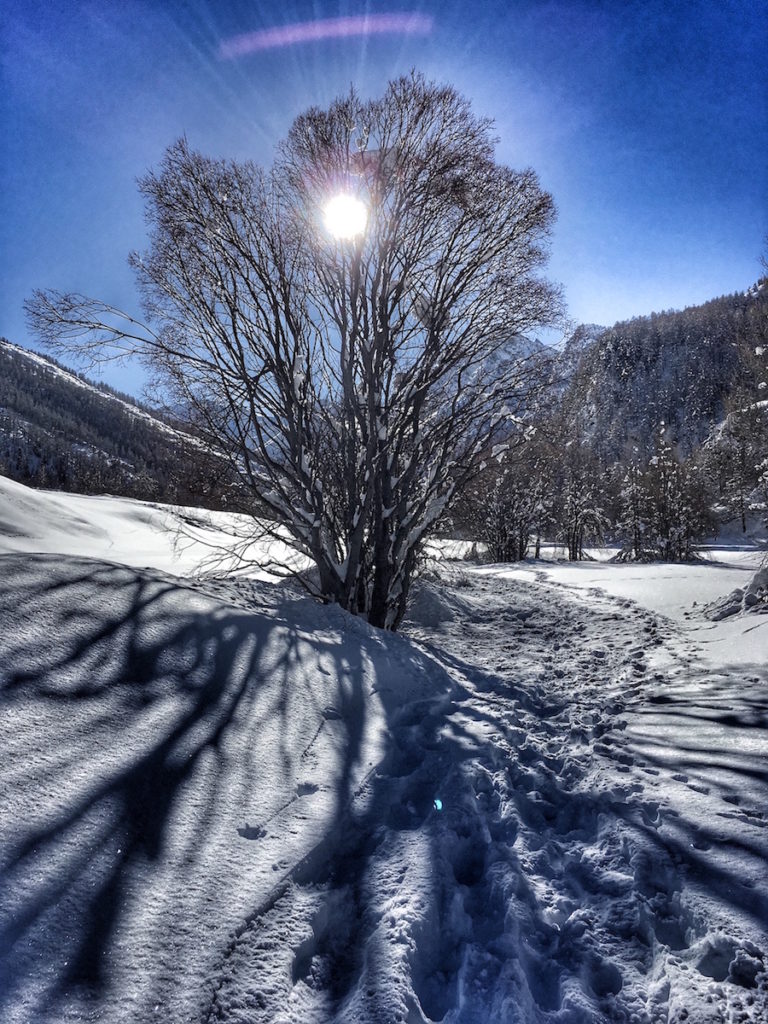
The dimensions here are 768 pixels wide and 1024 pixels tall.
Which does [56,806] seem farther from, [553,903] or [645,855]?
[645,855]

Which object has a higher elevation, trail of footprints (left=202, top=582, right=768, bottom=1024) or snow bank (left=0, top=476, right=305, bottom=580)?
snow bank (left=0, top=476, right=305, bottom=580)

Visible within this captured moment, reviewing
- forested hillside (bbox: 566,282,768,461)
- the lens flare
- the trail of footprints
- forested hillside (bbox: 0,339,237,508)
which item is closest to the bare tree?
the lens flare

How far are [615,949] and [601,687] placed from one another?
301 cm

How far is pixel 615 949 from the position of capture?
171 cm

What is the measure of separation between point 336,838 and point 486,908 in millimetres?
708

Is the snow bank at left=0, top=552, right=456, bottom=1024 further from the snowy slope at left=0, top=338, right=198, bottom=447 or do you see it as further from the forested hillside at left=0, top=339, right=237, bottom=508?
the forested hillside at left=0, top=339, right=237, bottom=508

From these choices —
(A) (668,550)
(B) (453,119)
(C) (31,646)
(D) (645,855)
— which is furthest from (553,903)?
(A) (668,550)

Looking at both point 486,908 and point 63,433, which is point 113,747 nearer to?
point 486,908

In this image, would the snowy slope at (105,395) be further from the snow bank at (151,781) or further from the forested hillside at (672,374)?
the forested hillside at (672,374)

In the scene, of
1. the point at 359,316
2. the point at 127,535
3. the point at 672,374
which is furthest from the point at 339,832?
the point at 672,374

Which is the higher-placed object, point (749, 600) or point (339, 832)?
point (749, 600)

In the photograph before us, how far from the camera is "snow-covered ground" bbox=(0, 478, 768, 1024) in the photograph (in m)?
1.48

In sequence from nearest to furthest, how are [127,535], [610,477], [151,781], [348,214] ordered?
[151,781], [348,214], [127,535], [610,477]

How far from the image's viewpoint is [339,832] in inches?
89.3
